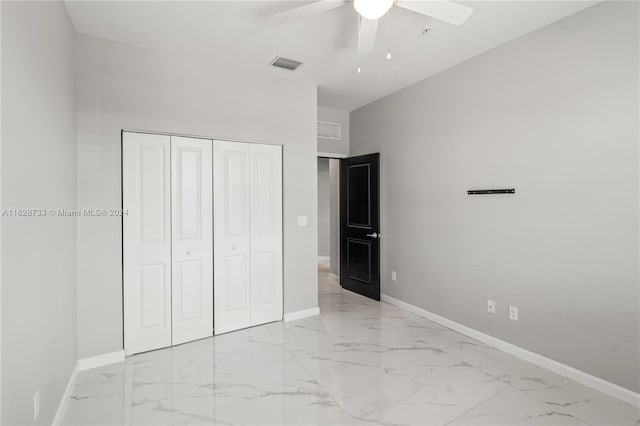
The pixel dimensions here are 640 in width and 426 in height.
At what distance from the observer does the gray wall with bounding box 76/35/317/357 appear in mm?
2695

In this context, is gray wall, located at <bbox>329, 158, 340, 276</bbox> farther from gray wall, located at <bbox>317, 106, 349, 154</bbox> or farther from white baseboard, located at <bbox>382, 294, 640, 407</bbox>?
white baseboard, located at <bbox>382, 294, 640, 407</bbox>

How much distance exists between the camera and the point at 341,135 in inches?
195

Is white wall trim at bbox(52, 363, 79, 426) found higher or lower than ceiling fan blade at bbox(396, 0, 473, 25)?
lower

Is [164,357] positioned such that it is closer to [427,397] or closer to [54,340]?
[54,340]

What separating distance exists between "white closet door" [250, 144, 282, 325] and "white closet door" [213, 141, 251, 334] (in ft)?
0.23

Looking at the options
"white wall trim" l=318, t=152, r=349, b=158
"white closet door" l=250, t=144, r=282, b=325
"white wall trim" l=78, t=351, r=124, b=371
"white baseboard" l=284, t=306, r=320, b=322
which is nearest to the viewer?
"white wall trim" l=78, t=351, r=124, b=371

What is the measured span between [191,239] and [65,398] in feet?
4.81

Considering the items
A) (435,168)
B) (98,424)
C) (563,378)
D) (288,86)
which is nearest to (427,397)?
(563,378)

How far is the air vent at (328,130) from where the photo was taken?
475 centimetres

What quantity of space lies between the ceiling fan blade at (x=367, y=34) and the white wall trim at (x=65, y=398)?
308 centimetres

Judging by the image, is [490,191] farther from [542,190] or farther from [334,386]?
[334,386]

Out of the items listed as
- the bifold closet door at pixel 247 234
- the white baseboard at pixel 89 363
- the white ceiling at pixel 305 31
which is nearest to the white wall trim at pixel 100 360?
the white baseboard at pixel 89 363

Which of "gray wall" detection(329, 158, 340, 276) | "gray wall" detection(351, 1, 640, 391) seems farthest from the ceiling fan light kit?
"gray wall" detection(329, 158, 340, 276)

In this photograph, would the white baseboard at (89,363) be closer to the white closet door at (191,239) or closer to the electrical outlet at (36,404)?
the white closet door at (191,239)
